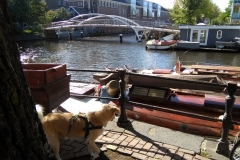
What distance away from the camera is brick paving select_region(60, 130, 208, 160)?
3266mm

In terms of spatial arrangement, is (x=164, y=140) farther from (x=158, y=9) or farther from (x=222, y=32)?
(x=158, y=9)

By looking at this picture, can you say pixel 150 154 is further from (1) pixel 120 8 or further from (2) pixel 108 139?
(1) pixel 120 8

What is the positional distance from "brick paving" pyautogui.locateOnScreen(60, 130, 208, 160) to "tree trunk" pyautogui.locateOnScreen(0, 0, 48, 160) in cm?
142

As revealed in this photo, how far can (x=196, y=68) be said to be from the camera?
469 inches

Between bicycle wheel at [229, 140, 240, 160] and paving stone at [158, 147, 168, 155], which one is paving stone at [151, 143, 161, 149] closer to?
paving stone at [158, 147, 168, 155]

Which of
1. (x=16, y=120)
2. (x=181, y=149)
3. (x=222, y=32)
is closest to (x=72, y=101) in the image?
(x=181, y=149)

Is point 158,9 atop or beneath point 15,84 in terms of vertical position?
atop

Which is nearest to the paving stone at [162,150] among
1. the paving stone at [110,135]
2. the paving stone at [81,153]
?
the paving stone at [110,135]

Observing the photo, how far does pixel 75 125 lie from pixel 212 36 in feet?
113

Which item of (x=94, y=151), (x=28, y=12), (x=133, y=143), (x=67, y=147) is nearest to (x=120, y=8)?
(x=28, y=12)

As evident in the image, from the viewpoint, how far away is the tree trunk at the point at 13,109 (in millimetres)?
1588

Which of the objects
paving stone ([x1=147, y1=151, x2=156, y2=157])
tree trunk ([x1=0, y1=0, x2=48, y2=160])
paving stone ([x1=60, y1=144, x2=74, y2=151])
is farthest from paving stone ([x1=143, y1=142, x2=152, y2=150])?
tree trunk ([x1=0, y1=0, x2=48, y2=160])

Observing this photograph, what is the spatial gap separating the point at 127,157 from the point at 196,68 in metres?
9.66

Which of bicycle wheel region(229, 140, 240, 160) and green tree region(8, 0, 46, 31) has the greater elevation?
green tree region(8, 0, 46, 31)
